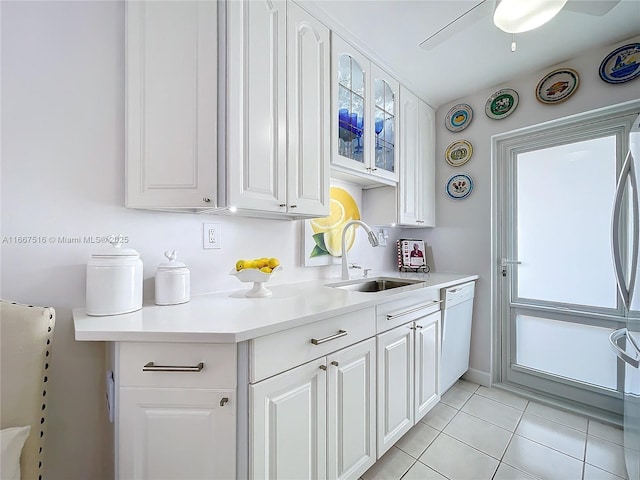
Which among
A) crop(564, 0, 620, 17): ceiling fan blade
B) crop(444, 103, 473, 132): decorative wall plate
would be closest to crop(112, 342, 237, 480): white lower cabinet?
crop(564, 0, 620, 17): ceiling fan blade

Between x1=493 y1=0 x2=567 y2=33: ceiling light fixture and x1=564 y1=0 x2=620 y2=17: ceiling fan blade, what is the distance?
241 mm

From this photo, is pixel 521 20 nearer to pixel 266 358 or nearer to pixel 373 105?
pixel 373 105

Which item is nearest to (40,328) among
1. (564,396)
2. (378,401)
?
(378,401)

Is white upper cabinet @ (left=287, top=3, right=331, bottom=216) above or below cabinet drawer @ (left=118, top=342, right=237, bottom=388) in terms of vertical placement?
above

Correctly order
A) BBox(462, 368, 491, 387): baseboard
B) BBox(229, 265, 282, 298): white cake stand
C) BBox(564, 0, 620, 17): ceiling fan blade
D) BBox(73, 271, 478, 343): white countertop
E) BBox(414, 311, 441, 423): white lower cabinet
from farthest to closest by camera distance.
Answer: BBox(462, 368, 491, 387): baseboard, BBox(414, 311, 441, 423): white lower cabinet, BBox(229, 265, 282, 298): white cake stand, BBox(564, 0, 620, 17): ceiling fan blade, BBox(73, 271, 478, 343): white countertop

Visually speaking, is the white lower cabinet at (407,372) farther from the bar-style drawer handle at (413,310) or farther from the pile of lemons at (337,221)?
the pile of lemons at (337,221)

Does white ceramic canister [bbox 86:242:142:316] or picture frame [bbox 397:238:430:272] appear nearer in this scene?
white ceramic canister [bbox 86:242:142:316]

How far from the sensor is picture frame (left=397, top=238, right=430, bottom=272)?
8.09 feet

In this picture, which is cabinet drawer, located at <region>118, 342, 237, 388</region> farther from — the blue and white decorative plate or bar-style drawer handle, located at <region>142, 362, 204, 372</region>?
the blue and white decorative plate

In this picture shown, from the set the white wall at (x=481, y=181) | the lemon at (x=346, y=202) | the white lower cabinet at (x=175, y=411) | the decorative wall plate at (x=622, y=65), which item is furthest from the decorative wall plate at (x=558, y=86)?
the white lower cabinet at (x=175, y=411)

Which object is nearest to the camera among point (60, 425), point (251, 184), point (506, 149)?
point (60, 425)

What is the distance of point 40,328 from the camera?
851mm

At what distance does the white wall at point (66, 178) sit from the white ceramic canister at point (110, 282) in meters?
0.22

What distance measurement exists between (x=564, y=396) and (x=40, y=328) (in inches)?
119
